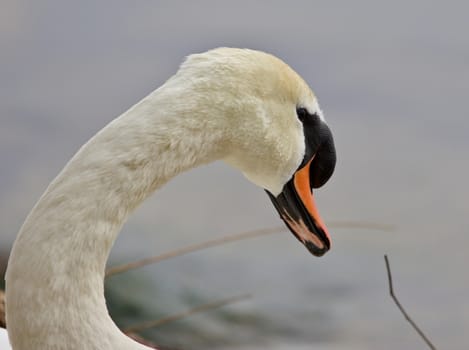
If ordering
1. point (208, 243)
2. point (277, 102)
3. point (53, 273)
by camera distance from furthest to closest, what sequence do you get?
1. point (208, 243)
2. point (277, 102)
3. point (53, 273)

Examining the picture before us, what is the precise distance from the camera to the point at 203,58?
89 centimetres

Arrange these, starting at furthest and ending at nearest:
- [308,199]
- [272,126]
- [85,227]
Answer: [308,199]
[272,126]
[85,227]

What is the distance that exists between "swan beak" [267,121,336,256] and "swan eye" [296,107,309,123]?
1.5 inches

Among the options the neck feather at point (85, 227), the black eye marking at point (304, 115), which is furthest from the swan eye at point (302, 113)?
the neck feather at point (85, 227)

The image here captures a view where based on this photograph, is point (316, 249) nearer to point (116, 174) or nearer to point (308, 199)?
point (308, 199)

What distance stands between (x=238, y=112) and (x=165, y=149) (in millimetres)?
84

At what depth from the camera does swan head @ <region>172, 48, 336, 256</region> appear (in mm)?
878

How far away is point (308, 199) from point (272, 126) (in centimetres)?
14

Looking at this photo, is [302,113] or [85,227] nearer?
[85,227]

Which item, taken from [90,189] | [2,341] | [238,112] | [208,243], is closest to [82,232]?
[90,189]

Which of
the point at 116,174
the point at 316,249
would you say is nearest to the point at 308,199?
the point at 316,249

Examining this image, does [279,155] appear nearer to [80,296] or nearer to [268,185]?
[268,185]

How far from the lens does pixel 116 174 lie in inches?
32.8

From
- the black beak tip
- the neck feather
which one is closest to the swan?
the neck feather
